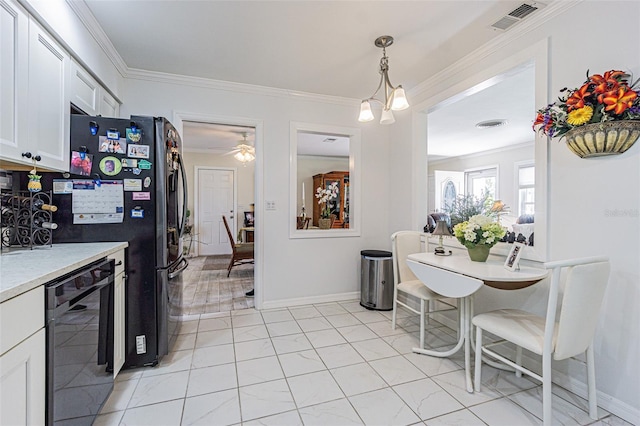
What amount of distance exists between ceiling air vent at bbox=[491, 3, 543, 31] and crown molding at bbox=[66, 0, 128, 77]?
282 cm

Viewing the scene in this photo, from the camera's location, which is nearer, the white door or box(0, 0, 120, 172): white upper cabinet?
box(0, 0, 120, 172): white upper cabinet

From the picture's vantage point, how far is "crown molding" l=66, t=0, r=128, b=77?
1882 mm

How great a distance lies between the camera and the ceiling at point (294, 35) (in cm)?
195

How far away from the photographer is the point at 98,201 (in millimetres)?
1954

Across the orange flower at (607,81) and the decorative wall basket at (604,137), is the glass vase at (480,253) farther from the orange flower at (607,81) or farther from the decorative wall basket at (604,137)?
the orange flower at (607,81)

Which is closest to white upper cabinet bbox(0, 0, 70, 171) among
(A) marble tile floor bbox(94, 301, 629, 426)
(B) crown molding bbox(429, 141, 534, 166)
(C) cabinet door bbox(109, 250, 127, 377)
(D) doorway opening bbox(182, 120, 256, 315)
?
(C) cabinet door bbox(109, 250, 127, 377)

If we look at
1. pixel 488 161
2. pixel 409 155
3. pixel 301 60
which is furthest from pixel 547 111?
pixel 488 161

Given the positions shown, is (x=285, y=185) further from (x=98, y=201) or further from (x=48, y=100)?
(x=48, y=100)

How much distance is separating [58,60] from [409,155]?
10.1 ft

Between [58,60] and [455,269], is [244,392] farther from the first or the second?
[58,60]

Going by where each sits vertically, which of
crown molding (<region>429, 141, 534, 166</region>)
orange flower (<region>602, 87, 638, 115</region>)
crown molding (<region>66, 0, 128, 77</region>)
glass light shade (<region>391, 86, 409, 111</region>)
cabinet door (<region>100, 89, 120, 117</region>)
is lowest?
orange flower (<region>602, 87, 638, 115</region>)

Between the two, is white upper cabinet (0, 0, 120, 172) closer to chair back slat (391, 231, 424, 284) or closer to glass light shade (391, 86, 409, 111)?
glass light shade (391, 86, 409, 111)

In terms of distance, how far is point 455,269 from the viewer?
1.97 metres

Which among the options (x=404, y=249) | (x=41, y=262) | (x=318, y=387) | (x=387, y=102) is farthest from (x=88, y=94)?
(x=404, y=249)
